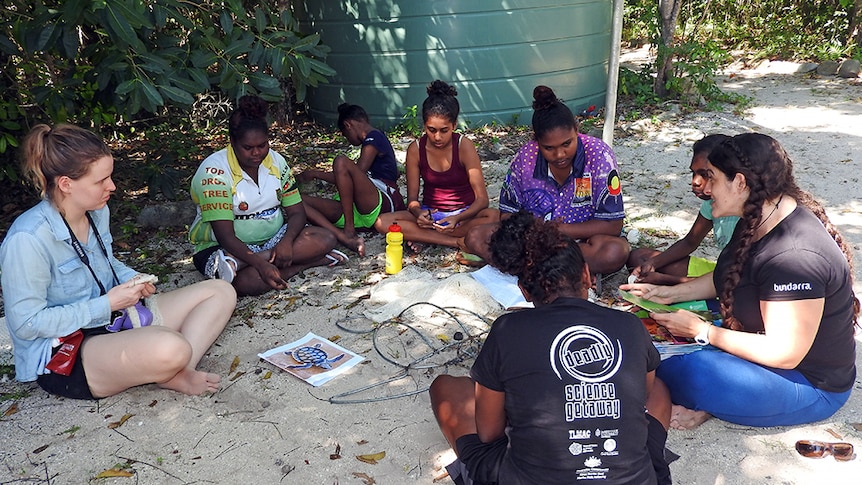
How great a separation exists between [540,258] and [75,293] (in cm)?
209

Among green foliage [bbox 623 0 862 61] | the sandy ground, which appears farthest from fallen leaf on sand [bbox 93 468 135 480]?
green foliage [bbox 623 0 862 61]

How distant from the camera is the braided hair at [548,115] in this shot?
364cm

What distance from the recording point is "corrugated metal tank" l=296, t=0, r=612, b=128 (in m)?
7.21

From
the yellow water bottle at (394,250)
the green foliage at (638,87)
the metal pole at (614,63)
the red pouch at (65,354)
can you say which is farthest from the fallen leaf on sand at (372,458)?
the green foliage at (638,87)

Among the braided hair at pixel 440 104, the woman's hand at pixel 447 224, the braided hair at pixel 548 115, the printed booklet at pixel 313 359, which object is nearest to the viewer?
the printed booklet at pixel 313 359

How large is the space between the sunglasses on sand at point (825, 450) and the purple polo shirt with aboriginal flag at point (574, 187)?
1.71 metres

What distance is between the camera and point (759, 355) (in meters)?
2.47

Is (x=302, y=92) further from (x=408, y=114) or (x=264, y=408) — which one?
(x=408, y=114)

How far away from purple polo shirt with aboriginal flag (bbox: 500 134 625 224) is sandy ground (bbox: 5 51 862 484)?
0.64 meters

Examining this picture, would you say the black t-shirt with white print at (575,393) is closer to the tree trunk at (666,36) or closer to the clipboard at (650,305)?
the clipboard at (650,305)

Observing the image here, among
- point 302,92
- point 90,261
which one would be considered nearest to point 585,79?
point 302,92

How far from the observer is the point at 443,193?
468 centimetres

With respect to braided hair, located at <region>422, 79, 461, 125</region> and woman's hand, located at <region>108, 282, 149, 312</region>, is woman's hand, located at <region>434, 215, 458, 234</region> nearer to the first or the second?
braided hair, located at <region>422, 79, 461, 125</region>

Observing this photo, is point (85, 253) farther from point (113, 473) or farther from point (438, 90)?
point (438, 90)
